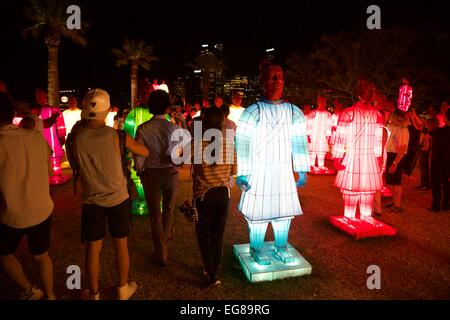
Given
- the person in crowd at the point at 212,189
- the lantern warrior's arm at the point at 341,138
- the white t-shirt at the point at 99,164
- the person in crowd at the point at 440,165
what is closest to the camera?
the white t-shirt at the point at 99,164

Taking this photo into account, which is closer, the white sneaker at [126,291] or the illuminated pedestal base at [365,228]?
the white sneaker at [126,291]

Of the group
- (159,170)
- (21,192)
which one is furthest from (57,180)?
(21,192)

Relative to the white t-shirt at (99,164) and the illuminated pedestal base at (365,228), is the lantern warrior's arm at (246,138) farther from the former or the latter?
the illuminated pedestal base at (365,228)

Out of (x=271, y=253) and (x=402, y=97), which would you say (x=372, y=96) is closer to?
(x=271, y=253)

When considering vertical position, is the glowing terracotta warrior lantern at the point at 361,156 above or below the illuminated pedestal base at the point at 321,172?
above

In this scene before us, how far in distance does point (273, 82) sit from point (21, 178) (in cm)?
276

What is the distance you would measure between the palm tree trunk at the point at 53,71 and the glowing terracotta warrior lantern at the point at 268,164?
14.6 m

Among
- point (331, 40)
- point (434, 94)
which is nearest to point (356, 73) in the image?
point (331, 40)

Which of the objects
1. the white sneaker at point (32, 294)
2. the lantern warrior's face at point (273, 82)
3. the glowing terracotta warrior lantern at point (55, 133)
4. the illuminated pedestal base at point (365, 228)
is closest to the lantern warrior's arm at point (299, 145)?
the lantern warrior's face at point (273, 82)

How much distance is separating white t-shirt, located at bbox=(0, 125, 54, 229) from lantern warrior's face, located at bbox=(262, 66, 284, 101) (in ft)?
8.07

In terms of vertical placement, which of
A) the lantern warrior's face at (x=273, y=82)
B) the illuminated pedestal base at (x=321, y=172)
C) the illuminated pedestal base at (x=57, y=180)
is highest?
the lantern warrior's face at (x=273, y=82)

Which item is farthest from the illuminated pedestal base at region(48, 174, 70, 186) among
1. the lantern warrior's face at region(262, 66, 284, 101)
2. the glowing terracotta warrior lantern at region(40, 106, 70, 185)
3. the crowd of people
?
the lantern warrior's face at region(262, 66, 284, 101)

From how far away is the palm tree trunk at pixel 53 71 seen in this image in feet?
50.7

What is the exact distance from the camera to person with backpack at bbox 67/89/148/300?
3146mm
